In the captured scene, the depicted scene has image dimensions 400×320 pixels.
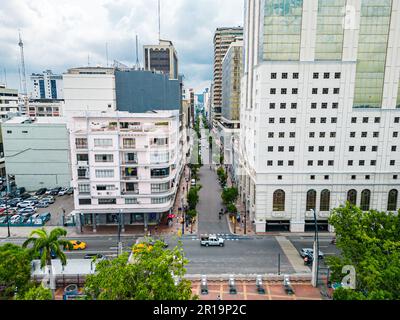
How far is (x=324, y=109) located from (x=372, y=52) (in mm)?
8845

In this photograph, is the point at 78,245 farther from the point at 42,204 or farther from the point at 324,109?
the point at 324,109

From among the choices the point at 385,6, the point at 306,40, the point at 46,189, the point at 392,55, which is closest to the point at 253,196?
the point at 306,40

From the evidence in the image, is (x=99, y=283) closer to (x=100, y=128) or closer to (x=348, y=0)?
(x=100, y=128)

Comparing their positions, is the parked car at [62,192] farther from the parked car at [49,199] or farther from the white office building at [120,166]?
the white office building at [120,166]

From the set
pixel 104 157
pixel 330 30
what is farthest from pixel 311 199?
pixel 104 157

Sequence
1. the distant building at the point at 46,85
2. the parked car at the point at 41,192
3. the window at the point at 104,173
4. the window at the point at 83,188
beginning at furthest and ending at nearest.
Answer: the distant building at the point at 46,85 → the parked car at the point at 41,192 → the window at the point at 83,188 → the window at the point at 104,173

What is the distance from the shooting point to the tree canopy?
50.3 ft

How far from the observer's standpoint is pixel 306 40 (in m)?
34.8

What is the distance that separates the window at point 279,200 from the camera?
37.7 metres

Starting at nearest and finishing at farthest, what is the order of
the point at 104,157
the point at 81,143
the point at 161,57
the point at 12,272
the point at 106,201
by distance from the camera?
1. the point at 12,272
2. the point at 81,143
3. the point at 104,157
4. the point at 106,201
5. the point at 161,57

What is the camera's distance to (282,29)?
115ft

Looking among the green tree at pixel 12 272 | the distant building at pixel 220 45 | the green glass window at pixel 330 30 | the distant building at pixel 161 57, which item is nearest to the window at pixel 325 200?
the green glass window at pixel 330 30

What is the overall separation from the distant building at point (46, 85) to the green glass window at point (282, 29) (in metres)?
184

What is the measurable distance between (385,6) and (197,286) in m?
37.5
